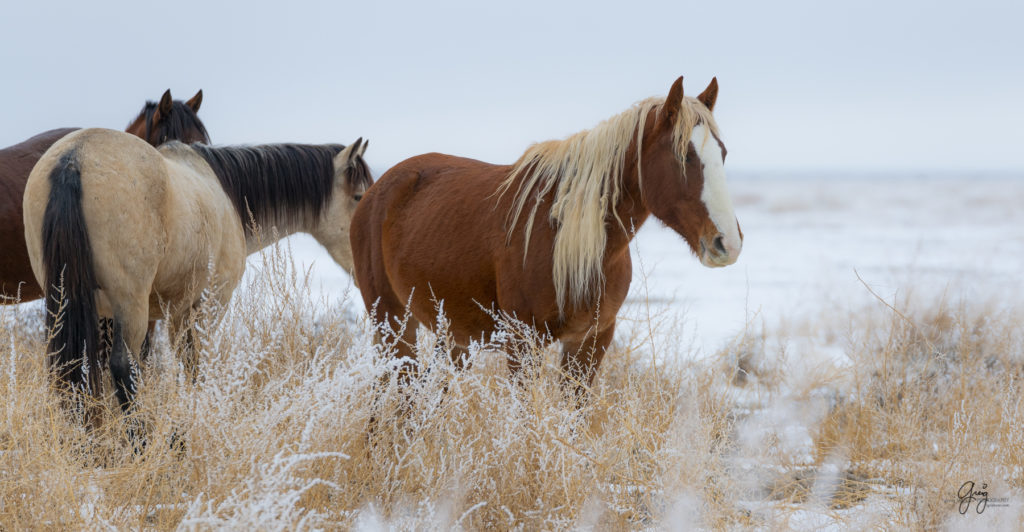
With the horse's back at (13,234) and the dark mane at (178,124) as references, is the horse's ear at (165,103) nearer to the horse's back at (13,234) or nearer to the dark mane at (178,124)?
the dark mane at (178,124)

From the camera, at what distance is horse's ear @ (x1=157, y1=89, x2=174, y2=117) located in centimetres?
593

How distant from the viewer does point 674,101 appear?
120 inches

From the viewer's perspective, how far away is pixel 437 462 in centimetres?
298

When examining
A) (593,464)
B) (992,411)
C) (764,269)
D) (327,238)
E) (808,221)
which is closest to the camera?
(593,464)

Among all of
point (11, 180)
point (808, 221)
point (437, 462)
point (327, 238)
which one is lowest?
point (808, 221)

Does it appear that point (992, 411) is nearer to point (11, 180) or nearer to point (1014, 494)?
point (1014, 494)

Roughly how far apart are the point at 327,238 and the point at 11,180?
2.10 metres

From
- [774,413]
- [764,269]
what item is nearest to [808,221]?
[764,269]

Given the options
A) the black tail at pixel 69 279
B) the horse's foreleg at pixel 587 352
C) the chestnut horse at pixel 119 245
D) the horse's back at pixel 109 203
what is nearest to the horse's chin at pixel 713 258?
the horse's foreleg at pixel 587 352

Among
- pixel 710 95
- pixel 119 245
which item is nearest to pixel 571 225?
pixel 710 95

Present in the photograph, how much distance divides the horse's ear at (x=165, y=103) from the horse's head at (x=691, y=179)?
13.7 ft

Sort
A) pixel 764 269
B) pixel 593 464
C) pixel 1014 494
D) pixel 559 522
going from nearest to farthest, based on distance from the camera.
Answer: pixel 559 522 < pixel 593 464 < pixel 1014 494 < pixel 764 269

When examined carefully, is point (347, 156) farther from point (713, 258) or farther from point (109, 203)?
point (713, 258)

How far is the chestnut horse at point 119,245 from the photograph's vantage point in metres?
3.57
